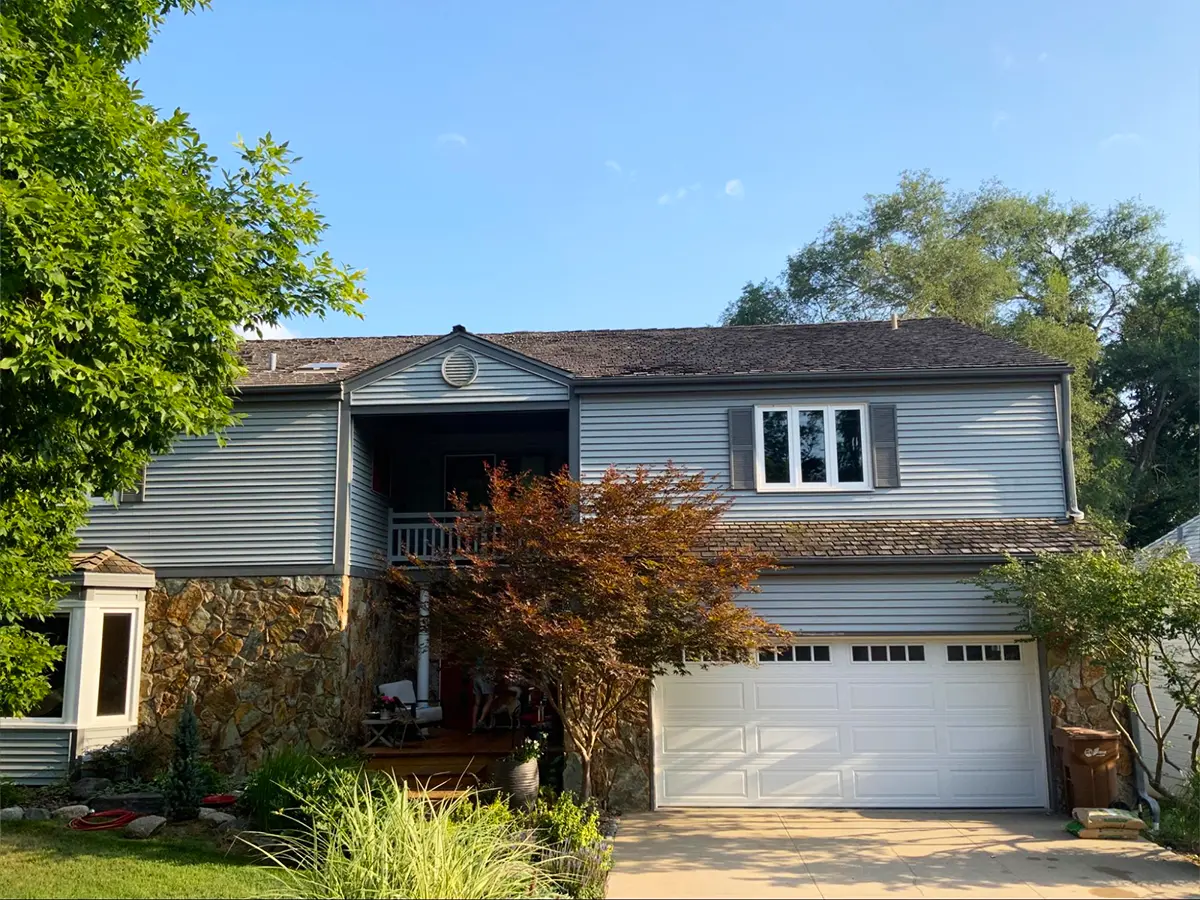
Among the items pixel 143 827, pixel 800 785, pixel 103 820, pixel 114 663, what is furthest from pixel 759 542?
pixel 114 663

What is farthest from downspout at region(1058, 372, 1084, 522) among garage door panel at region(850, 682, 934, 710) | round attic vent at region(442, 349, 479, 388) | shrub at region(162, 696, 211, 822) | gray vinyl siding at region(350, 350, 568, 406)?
shrub at region(162, 696, 211, 822)

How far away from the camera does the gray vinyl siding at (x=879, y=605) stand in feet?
36.6

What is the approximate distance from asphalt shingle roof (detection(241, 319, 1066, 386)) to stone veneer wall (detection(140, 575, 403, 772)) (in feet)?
10.3

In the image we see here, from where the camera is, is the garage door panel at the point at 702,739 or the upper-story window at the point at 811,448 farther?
the upper-story window at the point at 811,448

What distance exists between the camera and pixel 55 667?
1163cm

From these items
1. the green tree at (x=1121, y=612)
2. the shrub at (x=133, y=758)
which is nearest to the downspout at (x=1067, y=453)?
the green tree at (x=1121, y=612)

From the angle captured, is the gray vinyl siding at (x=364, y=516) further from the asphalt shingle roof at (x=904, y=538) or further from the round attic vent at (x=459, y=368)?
the asphalt shingle roof at (x=904, y=538)

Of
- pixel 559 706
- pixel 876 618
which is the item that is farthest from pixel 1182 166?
pixel 559 706

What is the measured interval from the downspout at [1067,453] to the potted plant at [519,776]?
7.88m

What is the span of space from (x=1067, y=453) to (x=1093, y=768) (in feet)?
13.7

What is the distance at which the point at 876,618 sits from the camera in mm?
11266

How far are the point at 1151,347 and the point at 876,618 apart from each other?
20.8m

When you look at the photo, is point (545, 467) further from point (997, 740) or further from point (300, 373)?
point (997, 740)

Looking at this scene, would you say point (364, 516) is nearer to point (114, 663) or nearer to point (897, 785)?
point (114, 663)
